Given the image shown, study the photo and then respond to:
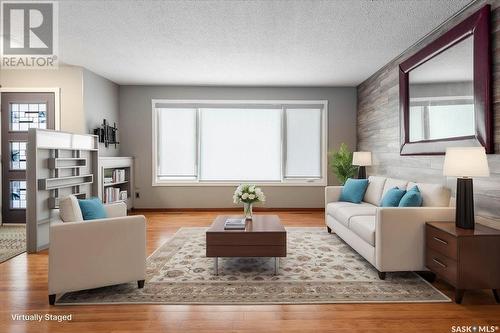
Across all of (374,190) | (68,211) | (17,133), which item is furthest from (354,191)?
(17,133)

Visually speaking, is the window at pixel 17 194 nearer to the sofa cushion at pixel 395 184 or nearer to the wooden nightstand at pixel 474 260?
the sofa cushion at pixel 395 184

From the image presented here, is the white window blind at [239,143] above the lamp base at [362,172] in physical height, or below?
above

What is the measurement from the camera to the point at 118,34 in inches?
156

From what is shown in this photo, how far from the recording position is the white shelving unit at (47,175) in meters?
3.97

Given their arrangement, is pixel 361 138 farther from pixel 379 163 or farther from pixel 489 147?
pixel 489 147

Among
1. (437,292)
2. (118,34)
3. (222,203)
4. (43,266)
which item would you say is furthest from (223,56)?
(437,292)

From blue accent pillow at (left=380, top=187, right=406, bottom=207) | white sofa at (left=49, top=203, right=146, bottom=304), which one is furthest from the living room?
blue accent pillow at (left=380, top=187, right=406, bottom=207)

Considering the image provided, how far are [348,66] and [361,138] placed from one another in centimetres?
180

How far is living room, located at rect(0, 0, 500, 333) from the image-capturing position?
251 centimetres

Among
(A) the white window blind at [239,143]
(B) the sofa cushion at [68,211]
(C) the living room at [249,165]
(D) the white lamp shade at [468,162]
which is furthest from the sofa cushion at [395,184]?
(B) the sofa cushion at [68,211]

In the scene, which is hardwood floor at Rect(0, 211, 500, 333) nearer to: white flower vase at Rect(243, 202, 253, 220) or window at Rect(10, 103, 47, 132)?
white flower vase at Rect(243, 202, 253, 220)

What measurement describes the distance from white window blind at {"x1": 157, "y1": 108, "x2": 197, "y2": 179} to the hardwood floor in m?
4.19

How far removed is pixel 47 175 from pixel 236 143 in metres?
3.62

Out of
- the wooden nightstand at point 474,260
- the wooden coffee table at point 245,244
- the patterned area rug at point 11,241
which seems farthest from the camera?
the patterned area rug at point 11,241
